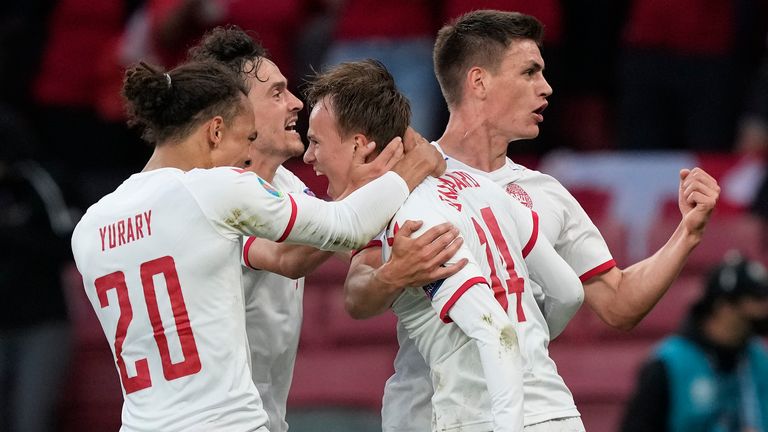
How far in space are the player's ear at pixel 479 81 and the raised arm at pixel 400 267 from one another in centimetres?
67

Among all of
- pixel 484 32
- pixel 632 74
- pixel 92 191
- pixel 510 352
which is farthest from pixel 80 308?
pixel 510 352

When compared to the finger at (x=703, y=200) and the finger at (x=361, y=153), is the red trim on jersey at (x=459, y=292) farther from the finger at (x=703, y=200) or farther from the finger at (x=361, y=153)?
the finger at (x=703, y=200)

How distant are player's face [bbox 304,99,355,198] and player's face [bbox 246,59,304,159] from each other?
1.38 ft

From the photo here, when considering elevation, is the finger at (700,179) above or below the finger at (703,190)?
above

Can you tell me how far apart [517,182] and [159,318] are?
1226 millimetres

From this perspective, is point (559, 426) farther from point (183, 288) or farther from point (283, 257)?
point (183, 288)

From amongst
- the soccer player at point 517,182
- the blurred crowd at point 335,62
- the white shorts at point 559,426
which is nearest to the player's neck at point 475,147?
the soccer player at point 517,182

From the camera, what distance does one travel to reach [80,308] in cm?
830

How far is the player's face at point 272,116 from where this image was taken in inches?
180

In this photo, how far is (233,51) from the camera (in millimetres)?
4684

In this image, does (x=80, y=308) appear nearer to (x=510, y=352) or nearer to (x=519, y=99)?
(x=519, y=99)

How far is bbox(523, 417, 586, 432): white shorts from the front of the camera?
3906 mm

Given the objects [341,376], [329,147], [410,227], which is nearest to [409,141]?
[329,147]

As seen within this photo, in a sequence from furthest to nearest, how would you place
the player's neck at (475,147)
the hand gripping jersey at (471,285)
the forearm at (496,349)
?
the player's neck at (475,147), the hand gripping jersey at (471,285), the forearm at (496,349)
